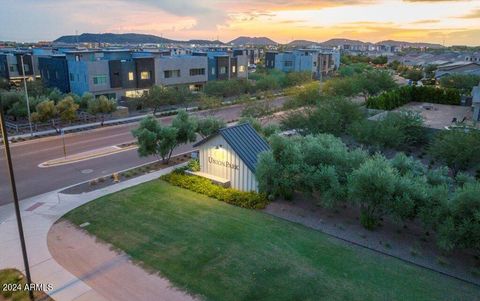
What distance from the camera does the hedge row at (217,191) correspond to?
18.5 metres

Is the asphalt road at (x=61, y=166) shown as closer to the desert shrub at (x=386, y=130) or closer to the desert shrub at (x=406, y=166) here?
the desert shrub at (x=386, y=130)

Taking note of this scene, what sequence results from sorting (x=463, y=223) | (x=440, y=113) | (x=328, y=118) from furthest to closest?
(x=440, y=113) → (x=328, y=118) → (x=463, y=223)

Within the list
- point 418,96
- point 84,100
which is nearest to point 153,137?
point 84,100

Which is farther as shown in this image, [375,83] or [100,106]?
[375,83]

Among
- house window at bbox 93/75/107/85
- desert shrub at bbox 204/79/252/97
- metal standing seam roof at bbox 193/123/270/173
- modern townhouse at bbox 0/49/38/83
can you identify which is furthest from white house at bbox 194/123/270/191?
modern townhouse at bbox 0/49/38/83

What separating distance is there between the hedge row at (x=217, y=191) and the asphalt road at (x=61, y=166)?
5676 millimetres

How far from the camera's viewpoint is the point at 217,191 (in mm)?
19766

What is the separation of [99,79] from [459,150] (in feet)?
148

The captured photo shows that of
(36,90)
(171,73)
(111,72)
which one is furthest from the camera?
(171,73)

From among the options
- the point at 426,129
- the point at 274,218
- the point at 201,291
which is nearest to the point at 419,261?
the point at 274,218

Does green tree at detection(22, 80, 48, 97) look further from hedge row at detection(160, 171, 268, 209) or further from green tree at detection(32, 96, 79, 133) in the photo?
hedge row at detection(160, 171, 268, 209)

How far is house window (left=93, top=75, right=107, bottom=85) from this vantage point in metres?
50.2

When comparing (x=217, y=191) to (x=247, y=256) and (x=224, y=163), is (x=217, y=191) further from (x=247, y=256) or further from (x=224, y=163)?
(x=247, y=256)

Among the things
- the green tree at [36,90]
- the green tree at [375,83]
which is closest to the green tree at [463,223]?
the green tree at [375,83]
